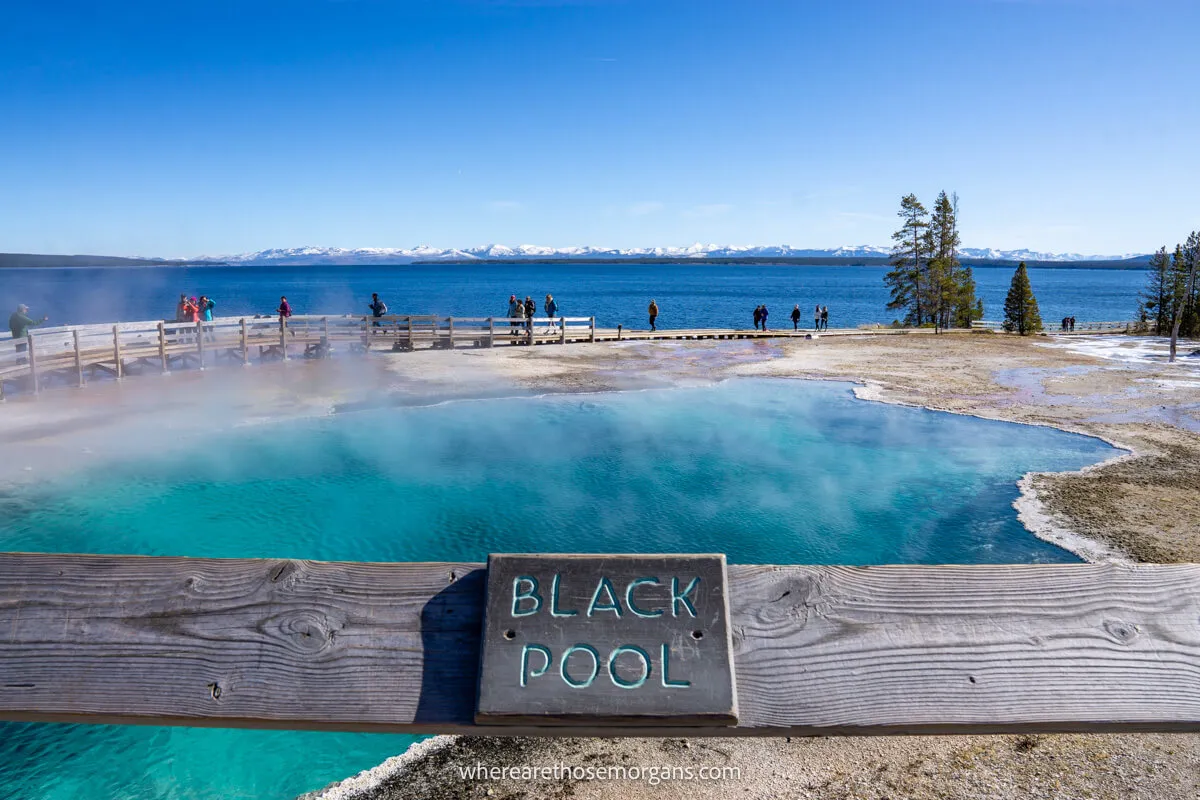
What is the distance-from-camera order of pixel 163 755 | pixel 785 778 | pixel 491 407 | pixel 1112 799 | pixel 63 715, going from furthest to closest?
1. pixel 491 407
2. pixel 163 755
3. pixel 785 778
4. pixel 1112 799
5. pixel 63 715

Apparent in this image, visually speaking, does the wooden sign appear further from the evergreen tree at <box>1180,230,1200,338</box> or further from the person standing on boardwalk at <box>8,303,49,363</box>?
the evergreen tree at <box>1180,230,1200,338</box>

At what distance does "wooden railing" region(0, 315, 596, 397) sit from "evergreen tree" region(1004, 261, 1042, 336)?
40978 millimetres

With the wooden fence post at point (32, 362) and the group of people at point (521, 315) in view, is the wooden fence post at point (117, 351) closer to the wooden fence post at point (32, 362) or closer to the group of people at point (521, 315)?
the wooden fence post at point (32, 362)

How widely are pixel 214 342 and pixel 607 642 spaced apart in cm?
2771

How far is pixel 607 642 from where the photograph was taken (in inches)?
82.6

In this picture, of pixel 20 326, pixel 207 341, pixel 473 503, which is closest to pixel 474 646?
pixel 473 503

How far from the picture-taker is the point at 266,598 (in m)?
2.18

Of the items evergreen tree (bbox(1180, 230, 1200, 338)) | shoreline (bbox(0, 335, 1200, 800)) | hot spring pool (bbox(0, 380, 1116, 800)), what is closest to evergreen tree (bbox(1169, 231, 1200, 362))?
evergreen tree (bbox(1180, 230, 1200, 338))

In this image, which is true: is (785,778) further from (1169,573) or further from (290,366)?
(290,366)

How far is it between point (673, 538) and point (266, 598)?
10.0 meters

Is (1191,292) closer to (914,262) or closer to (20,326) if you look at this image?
(914,262)

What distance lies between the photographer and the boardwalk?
21328mm

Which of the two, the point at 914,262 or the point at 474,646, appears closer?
the point at 474,646

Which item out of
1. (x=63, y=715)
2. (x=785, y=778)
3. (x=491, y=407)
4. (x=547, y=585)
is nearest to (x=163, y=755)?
(x=785, y=778)
